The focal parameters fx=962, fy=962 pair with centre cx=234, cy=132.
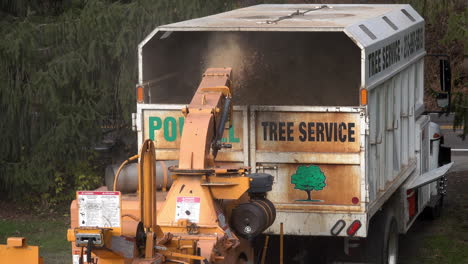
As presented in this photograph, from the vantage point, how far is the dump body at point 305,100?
8.75 meters

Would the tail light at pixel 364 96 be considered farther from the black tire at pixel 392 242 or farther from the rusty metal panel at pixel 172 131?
the black tire at pixel 392 242

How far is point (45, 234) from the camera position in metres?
13.6

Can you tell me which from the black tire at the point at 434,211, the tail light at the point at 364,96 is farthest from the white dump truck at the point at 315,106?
the black tire at the point at 434,211

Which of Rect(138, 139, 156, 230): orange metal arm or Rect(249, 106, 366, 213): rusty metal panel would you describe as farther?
Rect(249, 106, 366, 213): rusty metal panel

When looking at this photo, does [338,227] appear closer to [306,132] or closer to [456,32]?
[306,132]

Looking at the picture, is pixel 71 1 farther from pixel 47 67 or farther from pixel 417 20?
pixel 417 20

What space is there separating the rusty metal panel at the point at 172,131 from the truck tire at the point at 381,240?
166 cm

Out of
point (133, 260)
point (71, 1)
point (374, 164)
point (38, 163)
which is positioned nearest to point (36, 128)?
point (38, 163)

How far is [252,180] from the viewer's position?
25.5ft

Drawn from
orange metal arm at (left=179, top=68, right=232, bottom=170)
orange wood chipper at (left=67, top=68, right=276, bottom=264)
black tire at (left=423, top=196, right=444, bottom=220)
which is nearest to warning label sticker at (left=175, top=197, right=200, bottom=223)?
orange wood chipper at (left=67, top=68, right=276, bottom=264)

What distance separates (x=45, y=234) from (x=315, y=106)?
6154 millimetres

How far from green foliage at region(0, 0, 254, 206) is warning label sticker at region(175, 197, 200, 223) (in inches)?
270

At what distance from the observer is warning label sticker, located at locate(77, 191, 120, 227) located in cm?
630

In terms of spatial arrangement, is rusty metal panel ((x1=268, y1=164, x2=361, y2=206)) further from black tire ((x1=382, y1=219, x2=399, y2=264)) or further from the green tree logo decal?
black tire ((x1=382, y1=219, x2=399, y2=264))
